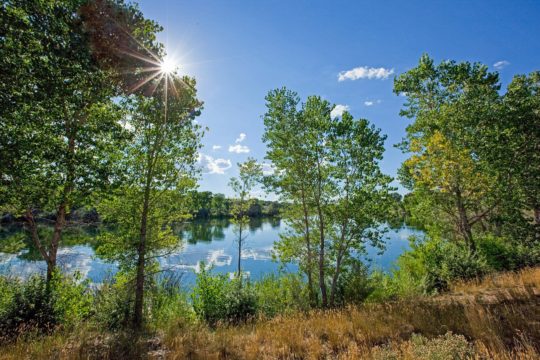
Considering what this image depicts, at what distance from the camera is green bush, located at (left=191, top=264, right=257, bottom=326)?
8547mm

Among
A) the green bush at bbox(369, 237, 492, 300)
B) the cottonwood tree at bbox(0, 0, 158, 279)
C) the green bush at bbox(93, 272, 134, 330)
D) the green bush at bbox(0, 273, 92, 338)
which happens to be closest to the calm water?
the green bush at bbox(369, 237, 492, 300)

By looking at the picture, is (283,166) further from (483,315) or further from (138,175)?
(483,315)

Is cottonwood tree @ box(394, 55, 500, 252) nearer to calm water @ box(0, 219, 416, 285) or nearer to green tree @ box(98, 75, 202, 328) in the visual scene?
calm water @ box(0, 219, 416, 285)

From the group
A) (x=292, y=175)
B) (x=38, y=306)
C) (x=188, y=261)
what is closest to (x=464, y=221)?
(x=292, y=175)

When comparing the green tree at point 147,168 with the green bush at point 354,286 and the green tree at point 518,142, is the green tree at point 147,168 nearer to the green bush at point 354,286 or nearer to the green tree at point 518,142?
the green bush at point 354,286

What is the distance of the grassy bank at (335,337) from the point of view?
492 centimetres

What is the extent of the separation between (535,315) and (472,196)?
24.2 ft

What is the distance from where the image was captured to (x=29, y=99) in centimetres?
555

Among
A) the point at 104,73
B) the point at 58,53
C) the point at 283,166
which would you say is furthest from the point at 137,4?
the point at 283,166

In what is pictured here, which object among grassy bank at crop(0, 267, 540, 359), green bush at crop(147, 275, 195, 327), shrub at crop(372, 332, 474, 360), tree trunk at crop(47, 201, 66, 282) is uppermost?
tree trunk at crop(47, 201, 66, 282)

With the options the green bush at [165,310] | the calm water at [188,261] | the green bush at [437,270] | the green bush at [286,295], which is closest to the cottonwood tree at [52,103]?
the green bush at [165,310]

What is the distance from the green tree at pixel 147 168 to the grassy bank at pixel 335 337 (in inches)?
81.1

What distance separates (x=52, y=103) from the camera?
596cm

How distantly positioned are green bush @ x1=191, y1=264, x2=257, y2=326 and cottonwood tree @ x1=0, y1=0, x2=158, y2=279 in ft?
16.1
